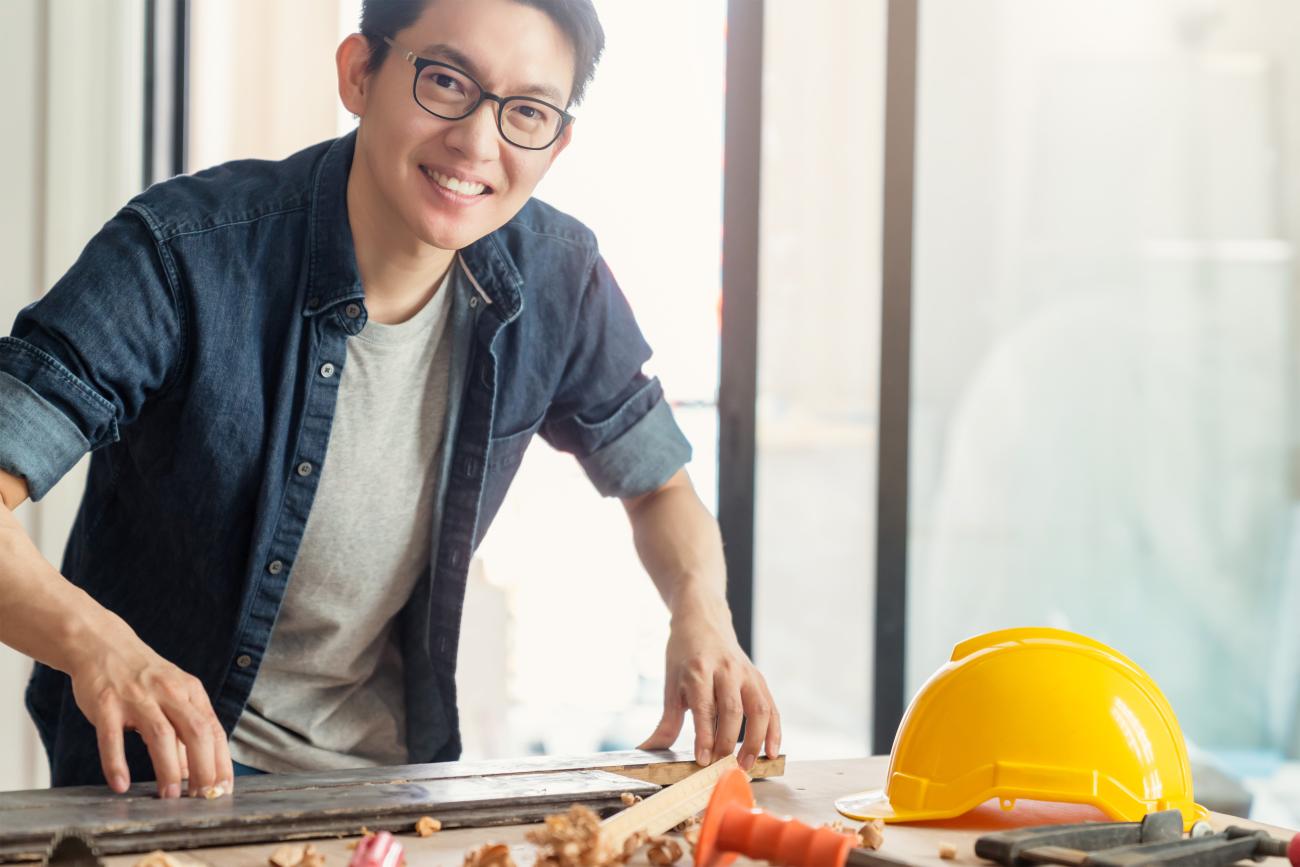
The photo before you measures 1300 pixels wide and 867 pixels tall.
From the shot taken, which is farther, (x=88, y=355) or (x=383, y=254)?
(x=383, y=254)

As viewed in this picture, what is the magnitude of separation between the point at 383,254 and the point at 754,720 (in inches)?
23.8

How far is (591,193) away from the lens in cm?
325

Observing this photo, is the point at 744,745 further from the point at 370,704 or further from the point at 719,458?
the point at 719,458

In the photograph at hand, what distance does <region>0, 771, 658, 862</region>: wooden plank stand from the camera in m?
0.94

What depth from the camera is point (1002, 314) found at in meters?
2.73

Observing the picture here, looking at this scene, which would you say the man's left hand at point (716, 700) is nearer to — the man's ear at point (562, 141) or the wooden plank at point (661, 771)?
the wooden plank at point (661, 771)

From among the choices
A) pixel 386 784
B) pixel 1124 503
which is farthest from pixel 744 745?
pixel 1124 503

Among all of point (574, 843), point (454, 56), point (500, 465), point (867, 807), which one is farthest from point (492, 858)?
point (454, 56)

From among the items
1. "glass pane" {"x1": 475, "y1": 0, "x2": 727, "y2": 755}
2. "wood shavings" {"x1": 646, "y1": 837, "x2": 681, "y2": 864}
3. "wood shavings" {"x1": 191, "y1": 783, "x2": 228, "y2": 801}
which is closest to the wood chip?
"wood shavings" {"x1": 191, "y1": 783, "x2": 228, "y2": 801}

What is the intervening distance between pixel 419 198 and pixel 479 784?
56 centimetres

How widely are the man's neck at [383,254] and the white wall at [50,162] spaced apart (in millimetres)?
1317

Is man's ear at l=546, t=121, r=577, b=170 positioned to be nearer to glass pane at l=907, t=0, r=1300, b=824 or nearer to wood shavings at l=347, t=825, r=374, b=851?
wood shavings at l=347, t=825, r=374, b=851

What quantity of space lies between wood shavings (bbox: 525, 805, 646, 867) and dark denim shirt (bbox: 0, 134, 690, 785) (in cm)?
54

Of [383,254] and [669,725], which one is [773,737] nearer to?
[669,725]
